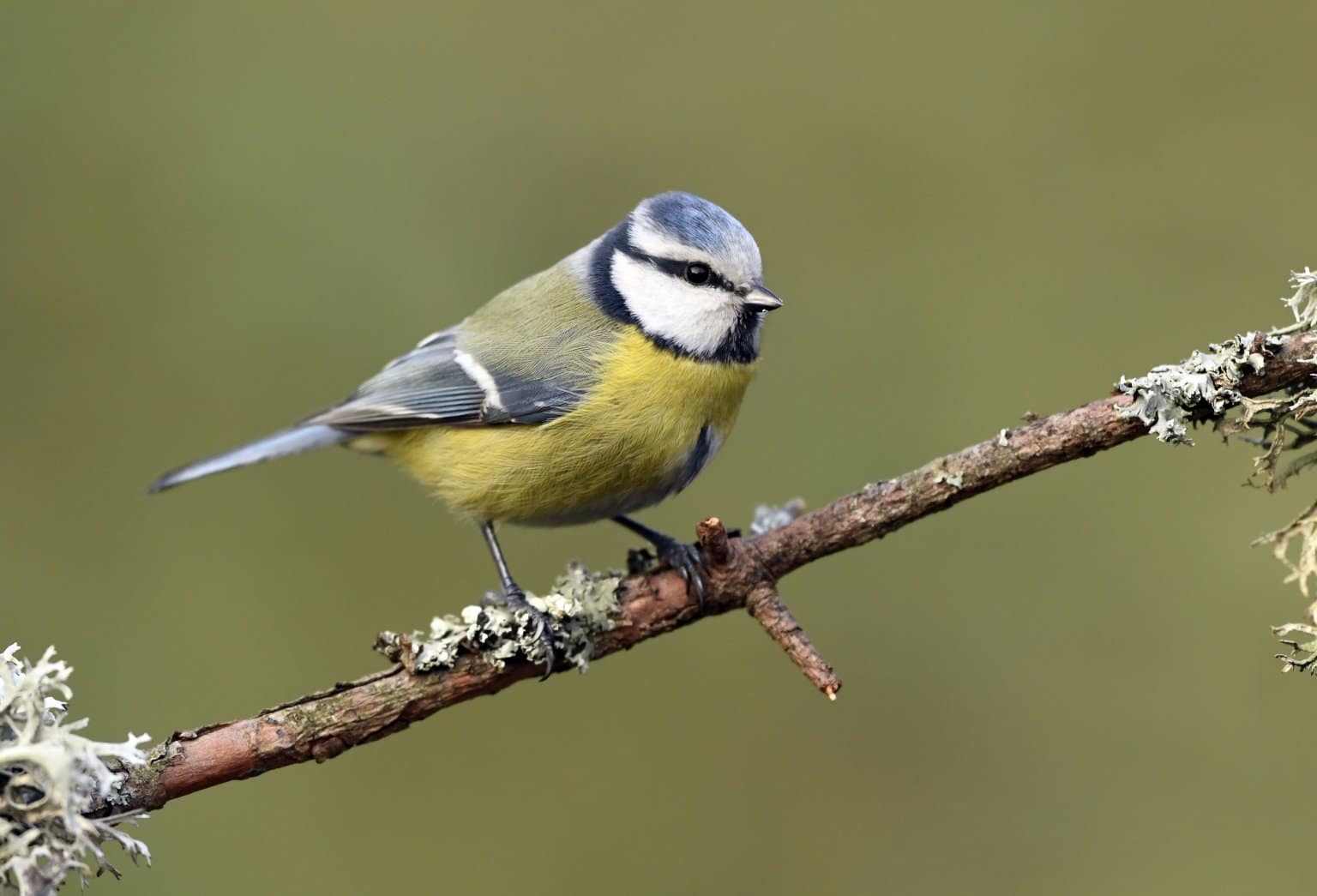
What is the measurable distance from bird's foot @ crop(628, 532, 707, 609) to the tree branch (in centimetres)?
1

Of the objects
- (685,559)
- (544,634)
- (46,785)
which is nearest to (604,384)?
(685,559)

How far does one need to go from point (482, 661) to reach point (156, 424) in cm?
136

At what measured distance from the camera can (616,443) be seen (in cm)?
163

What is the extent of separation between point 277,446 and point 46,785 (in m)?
0.99

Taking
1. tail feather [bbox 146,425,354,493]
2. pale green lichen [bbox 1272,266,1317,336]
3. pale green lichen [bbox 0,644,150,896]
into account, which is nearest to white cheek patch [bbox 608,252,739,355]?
tail feather [bbox 146,425,354,493]

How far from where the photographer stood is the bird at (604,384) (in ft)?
5.41

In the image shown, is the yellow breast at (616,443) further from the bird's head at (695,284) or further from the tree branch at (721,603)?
the tree branch at (721,603)

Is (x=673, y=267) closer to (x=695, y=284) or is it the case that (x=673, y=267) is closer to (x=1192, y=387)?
(x=695, y=284)

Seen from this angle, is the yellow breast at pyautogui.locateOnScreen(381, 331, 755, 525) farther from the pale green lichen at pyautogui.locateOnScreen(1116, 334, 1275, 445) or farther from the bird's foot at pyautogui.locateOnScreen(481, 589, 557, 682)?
the pale green lichen at pyautogui.locateOnScreen(1116, 334, 1275, 445)

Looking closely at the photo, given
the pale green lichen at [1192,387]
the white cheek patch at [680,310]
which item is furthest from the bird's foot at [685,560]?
the pale green lichen at [1192,387]

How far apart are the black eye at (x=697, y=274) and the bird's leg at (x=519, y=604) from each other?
Result: 1.45 ft

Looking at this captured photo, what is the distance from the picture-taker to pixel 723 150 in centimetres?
263

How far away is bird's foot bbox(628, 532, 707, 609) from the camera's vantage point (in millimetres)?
1413

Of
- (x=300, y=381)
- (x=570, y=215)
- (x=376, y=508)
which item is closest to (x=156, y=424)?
(x=300, y=381)
